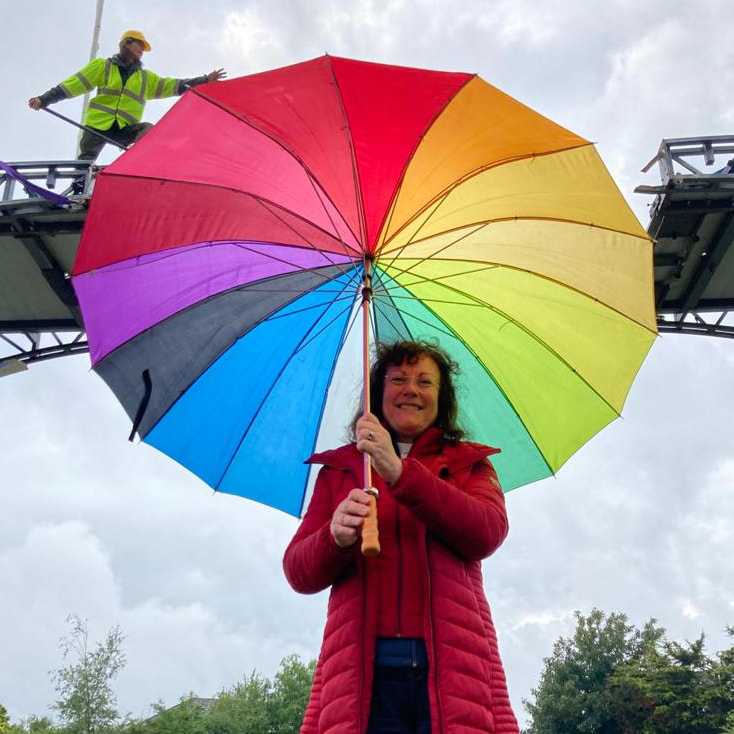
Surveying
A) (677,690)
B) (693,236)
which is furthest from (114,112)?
(677,690)

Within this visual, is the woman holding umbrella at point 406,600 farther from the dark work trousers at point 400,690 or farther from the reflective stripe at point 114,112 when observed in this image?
the reflective stripe at point 114,112

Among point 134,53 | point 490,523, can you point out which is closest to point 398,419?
point 490,523

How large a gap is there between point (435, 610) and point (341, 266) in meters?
1.52

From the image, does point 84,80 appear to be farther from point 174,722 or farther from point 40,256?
point 174,722

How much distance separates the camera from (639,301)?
3.33 meters

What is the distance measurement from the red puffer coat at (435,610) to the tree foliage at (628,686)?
32.1 m

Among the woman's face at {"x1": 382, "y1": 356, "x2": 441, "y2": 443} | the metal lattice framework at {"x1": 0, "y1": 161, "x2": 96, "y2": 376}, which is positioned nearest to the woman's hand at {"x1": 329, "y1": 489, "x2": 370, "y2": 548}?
the woman's face at {"x1": 382, "y1": 356, "x2": 441, "y2": 443}

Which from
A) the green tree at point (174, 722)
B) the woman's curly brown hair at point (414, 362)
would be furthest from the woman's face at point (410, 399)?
the green tree at point (174, 722)

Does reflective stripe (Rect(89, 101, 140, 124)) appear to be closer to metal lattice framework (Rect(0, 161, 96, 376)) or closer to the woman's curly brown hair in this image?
metal lattice framework (Rect(0, 161, 96, 376))

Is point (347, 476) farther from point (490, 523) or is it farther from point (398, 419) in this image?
point (490, 523)

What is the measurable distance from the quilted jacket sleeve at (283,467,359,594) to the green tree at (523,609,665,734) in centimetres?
3714

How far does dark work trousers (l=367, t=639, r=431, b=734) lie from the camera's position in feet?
6.35

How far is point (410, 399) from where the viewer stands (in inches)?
102

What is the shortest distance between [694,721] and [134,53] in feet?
107
